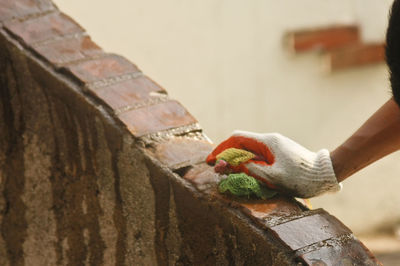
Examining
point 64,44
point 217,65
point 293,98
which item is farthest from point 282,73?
point 64,44

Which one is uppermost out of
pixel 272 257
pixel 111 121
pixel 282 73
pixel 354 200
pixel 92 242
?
pixel 111 121

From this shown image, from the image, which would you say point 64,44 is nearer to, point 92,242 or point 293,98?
point 92,242

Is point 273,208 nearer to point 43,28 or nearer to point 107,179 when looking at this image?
point 107,179

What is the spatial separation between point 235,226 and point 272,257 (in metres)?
0.10

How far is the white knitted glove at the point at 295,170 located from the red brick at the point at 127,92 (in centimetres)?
31

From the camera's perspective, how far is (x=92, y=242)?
1.46 meters

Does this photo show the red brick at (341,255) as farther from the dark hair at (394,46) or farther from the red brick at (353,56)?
the red brick at (353,56)

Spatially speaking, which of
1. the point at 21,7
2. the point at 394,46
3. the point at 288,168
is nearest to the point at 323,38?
the point at 21,7

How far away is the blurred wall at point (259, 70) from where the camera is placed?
370 centimetres

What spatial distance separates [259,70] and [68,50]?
2.65 m

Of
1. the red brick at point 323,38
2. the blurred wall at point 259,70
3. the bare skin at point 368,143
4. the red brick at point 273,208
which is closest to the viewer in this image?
the red brick at point 273,208

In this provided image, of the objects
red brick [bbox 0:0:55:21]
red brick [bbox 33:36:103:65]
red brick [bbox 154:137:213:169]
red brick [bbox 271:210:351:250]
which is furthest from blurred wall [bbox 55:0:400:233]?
red brick [bbox 271:210:351:250]

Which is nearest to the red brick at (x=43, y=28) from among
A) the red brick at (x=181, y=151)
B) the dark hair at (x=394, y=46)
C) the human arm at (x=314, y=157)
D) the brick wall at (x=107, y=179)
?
the brick wall at (x=107, y=179)

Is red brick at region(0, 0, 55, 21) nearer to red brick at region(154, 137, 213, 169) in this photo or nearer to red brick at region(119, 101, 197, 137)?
red brick at region(119, 101, 197, 137)
